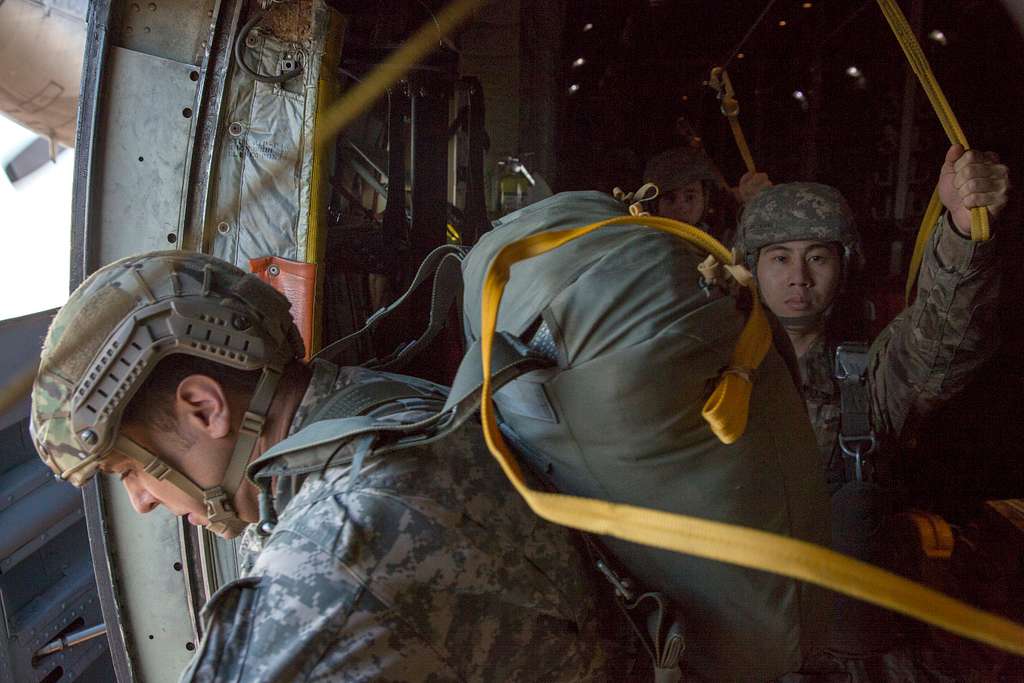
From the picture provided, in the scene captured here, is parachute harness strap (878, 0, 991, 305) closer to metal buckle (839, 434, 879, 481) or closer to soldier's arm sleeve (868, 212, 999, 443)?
soldier's arm sleeve (868, 212, 999, 443)

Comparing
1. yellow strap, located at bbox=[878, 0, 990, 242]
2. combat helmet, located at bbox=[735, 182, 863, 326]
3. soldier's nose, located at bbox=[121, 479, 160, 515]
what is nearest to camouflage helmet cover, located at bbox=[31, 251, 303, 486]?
soldier's nose, located at bbox=[121, 479, 160, 515]

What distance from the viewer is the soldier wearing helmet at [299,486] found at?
3.01ft

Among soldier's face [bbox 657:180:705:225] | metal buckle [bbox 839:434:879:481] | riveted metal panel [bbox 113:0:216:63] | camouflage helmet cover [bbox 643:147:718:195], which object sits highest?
riveted metal panel [bbox 113:0:216:63]

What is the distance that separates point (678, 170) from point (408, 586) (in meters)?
3.29

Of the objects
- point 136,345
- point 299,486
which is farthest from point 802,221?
point 136,345

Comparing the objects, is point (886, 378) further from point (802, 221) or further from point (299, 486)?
point (299, 486)

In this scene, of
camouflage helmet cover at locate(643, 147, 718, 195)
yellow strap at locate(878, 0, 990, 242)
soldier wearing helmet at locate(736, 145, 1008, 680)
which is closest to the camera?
yellow strap at locate(878, 0, 990, 242)

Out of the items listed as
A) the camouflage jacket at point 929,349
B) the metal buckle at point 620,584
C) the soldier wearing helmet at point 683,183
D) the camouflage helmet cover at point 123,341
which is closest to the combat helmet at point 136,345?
the camouflage helmet cover at point 123,341

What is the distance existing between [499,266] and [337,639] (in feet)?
1.63

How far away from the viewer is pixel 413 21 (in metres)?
2.83

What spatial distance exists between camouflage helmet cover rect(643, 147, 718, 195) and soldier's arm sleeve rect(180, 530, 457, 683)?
125 inches

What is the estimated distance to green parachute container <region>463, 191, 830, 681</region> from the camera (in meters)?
0.90

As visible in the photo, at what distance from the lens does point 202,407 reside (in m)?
1.21

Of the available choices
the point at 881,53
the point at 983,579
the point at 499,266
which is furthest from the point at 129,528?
the point at 881,53
